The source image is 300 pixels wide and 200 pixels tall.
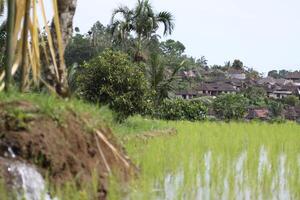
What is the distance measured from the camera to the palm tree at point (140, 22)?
623 inches

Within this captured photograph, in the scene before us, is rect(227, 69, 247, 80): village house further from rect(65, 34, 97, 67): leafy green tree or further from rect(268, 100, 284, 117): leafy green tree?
rect(268, 100, 284, 117): leafy green tree

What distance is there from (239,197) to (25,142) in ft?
4.99

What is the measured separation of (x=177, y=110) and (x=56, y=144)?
1087 cm

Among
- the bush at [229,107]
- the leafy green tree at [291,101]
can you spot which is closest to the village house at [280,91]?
the leafy green tree at [291,101]

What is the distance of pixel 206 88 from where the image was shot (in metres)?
35.7

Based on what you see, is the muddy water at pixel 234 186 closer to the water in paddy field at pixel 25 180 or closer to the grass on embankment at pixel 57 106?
the grass on embankment at pixel 57 106

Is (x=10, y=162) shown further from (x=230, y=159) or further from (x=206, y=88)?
(x=206, y=88)

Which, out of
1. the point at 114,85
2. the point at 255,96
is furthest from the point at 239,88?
the point at 114,85

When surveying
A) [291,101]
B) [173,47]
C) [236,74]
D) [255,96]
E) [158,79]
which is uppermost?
[173,47]

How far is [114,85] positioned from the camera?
939 centimetres

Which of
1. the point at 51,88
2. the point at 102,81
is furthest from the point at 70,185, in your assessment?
the point at 102,81

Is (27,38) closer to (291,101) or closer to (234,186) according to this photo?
(234,186)

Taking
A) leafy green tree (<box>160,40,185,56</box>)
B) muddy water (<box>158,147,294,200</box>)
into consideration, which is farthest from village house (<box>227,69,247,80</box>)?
muddy water (<box>158,147,294,200</box>)

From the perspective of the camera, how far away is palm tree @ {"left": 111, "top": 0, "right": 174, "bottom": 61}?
15.8 m
